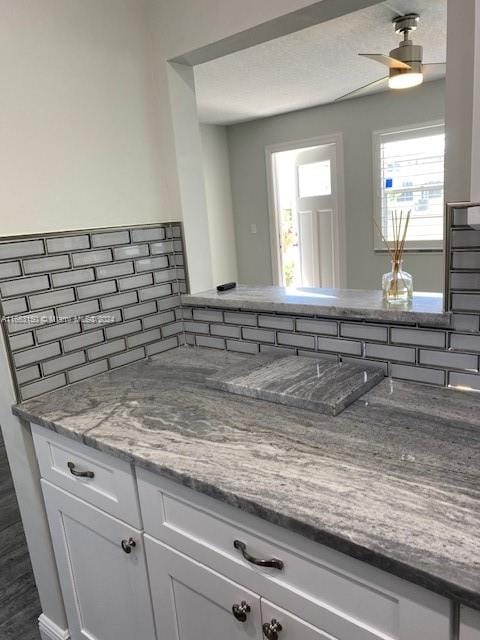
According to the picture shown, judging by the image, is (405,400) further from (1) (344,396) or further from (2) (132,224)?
(2) (132,224)

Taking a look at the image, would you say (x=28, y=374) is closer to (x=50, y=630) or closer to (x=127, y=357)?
(x=127, y=357)

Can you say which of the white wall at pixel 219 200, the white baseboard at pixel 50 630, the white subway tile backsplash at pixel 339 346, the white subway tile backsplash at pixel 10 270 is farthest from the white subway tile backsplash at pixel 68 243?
the white wall at pixel 219 200

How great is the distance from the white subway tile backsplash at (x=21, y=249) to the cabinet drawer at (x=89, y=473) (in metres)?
0.51

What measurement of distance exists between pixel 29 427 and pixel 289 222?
4341 millimetres

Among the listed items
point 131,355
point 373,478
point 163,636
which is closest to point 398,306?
point 373,478

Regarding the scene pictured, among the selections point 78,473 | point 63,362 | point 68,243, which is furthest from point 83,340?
point 78,473

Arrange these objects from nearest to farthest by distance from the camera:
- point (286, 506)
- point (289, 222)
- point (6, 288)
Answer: point (286, 506), point (6, 288), point (289, 222)

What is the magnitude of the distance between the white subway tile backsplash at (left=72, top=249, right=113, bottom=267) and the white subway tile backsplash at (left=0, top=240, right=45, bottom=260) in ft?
0.38

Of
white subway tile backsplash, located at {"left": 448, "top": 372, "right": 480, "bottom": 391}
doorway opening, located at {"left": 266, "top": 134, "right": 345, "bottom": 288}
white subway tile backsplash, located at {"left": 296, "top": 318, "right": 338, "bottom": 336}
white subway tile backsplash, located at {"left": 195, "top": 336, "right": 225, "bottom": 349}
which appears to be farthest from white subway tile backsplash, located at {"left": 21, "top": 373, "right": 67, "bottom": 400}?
doorway opening, located at {"left": 266, "top": 134, "right": 345, "bottom": 288}

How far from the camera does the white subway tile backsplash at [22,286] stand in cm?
135

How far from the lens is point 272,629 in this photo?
925 mm

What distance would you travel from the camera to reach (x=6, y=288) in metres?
1.35

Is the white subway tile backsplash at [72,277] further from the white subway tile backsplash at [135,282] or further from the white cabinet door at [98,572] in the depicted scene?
the white cabinet door at [98,572]

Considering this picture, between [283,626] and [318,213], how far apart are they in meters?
4.56
